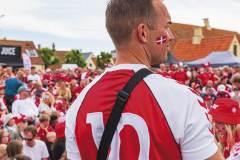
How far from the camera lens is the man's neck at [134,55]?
1.77 metres

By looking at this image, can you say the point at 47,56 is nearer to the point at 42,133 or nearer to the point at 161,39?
the point at 42,133

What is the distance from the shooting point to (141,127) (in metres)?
1.64

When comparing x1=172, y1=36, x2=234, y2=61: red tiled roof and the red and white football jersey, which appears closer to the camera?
the red and white football jersey

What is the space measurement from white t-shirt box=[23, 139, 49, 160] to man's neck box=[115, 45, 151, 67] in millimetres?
5931

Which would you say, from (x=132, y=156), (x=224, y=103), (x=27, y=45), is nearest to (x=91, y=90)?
(x=132, y=156)

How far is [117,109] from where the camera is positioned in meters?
1.68

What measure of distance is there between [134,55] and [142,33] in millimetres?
89

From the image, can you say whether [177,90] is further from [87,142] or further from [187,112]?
[87,142]

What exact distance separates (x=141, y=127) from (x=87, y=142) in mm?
230

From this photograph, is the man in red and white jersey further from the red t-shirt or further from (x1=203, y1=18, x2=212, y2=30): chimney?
(x1=203, y1=18, x2=212, y2=30): chimney

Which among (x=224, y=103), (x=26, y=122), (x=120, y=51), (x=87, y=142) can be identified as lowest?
(x=26, y=122)

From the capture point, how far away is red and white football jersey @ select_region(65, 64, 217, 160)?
1.60 meters

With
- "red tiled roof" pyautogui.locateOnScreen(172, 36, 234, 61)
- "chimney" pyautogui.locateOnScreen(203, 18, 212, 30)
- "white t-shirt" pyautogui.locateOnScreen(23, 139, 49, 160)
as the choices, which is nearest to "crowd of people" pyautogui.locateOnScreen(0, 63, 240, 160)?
"white t-shirt" pyautogui.locateOnScreen(23, 139, 49, 160)

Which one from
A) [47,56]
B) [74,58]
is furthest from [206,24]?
[47,56]
